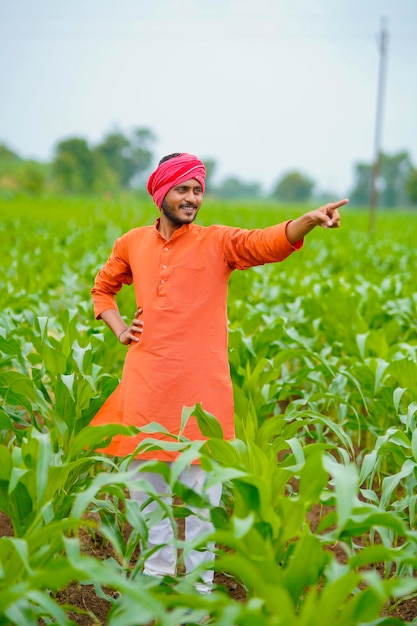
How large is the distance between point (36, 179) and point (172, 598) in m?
66.3

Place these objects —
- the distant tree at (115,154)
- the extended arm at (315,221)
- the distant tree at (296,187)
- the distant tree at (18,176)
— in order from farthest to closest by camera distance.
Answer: the distant tree at (296,187)
the distant tree at (115,154)
the distant tree at (18,176)
the extended arm at (315,221)

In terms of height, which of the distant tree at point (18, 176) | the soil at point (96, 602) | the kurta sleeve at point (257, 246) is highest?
the distant tree at point (18, 176)

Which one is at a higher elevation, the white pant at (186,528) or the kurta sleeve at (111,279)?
the kurta sleeve at (111,279)

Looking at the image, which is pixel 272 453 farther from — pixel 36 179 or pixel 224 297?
pixel 36 179

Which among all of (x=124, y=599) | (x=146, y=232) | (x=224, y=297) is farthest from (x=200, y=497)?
(x=146, y=232)

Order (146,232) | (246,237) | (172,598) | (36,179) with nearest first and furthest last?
1. (172,598)
2. (246,237)
3. (146,232)
4. (36,179)

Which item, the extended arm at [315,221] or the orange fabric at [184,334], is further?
the orange fabric at [184,334]

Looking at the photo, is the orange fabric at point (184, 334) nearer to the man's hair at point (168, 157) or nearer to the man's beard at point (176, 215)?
the man's beard at point (176, 215)

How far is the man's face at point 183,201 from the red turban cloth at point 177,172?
2 cm

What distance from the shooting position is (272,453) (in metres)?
2.47

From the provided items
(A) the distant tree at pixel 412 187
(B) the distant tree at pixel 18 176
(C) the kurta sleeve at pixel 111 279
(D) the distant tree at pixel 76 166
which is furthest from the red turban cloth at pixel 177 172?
(A) the distant tree at pixel 412 187

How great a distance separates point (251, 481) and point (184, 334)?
88 centimetres

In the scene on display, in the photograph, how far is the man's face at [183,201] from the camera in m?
2.82

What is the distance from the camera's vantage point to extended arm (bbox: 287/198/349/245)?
2.58m
